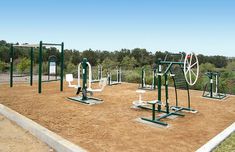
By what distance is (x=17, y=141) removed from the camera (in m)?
3.68

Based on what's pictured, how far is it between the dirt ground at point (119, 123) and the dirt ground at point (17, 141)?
1.33ft

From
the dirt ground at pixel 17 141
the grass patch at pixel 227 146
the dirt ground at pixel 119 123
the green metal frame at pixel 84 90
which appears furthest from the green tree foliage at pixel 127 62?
the dirt ground at pixel 17 141

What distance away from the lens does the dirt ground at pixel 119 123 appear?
3568 mm

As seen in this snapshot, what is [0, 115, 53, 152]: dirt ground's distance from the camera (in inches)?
134

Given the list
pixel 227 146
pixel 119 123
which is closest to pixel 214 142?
pixel 227 146

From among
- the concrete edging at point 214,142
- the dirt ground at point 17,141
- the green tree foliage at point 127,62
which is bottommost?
the dirt ground at point 17,141

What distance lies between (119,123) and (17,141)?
189 cm

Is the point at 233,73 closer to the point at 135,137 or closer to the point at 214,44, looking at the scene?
the point at 214,44

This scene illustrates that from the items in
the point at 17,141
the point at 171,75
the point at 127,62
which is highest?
the point at 127,62

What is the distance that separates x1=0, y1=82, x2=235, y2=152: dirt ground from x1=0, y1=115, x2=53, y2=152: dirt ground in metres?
0.40

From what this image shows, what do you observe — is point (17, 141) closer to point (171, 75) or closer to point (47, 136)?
point (47, 136)

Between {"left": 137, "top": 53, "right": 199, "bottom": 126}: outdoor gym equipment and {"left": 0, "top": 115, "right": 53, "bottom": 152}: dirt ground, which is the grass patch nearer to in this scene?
{"left": 137, "top": 53, "right": 199, "bottom": 126}: outdoor gym equipment

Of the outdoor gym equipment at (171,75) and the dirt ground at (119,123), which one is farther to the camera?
the outdoor gym equipment at (171,75)

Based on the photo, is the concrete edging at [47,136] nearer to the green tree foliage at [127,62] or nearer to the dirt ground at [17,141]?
the dirt ground at [17,141]
